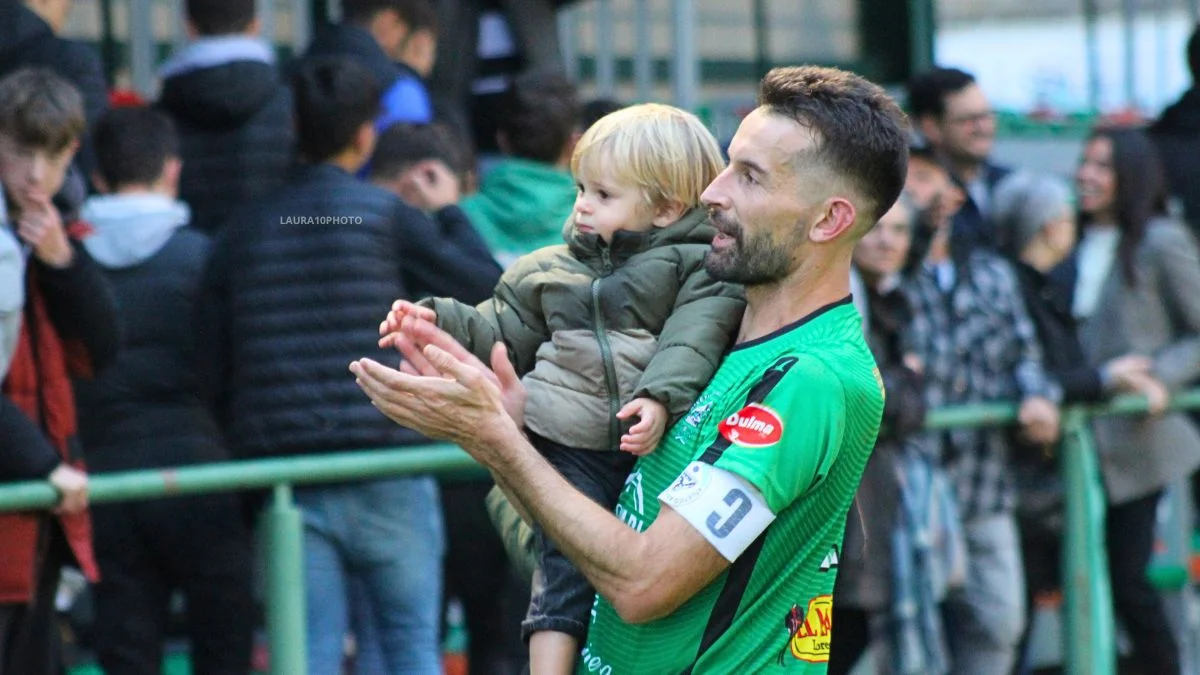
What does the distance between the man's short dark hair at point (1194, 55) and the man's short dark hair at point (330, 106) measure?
12.8 feet

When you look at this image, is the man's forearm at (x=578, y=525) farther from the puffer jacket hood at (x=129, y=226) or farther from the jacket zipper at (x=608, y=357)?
the puffer jacket hood at (x=129, y=226)

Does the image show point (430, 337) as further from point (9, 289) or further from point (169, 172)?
point (169, 172)

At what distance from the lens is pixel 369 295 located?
468 cm

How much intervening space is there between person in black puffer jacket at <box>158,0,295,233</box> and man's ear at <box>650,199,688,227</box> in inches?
107

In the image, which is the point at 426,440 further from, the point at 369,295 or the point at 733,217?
the point at 733,217

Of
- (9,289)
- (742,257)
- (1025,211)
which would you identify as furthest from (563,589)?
(1025,211)

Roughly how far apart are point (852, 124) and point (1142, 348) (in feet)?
12.4

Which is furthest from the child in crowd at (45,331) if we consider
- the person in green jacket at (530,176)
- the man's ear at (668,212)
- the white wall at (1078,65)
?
the white wall at (1078,65)

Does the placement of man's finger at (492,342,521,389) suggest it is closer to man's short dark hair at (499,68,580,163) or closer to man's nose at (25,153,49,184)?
man's nose at (25,153,49,184)

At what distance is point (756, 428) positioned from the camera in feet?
9.01

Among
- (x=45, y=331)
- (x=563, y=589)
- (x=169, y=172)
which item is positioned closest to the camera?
(x=563, y=589)

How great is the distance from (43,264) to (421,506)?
1.09 m

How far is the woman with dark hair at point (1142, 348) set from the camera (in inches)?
244

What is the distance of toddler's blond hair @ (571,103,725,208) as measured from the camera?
2973mm
